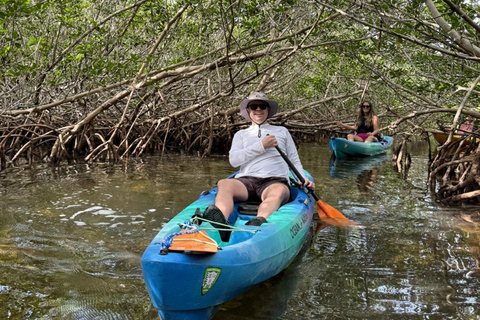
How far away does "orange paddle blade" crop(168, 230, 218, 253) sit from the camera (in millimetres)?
1966

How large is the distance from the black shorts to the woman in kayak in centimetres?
634

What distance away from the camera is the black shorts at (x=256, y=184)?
3.42m

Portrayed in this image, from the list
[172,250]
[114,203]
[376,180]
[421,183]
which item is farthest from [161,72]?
[172,250]

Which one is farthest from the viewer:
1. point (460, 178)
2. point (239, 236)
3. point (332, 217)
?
point (460, 178)

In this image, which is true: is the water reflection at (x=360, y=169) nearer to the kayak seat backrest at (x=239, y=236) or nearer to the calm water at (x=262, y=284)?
→ the calm water at (x=262, y=284)

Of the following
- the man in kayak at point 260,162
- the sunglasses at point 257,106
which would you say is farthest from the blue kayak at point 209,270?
the sunglasses at point 257,106

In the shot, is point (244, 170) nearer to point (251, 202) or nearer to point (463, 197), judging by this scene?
point (251, 202)

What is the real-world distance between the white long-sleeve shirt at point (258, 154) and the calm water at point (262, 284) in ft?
2.14

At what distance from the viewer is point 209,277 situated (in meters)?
1.96

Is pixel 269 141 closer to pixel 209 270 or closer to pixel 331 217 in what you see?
pixel 331 217

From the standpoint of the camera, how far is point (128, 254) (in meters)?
3.15

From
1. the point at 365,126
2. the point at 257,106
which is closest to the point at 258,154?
the point at 257,106

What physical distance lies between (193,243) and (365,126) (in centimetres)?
859

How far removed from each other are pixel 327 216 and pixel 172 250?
240 cm
